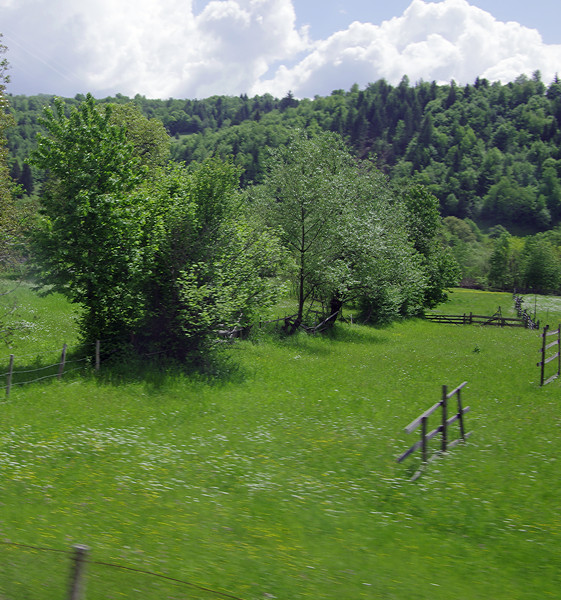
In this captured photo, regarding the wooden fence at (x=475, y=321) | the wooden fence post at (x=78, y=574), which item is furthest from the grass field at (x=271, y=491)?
the wooden fence at (x=475, y=321)

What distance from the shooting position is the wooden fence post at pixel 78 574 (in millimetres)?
4477

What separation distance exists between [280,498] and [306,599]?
372 cm

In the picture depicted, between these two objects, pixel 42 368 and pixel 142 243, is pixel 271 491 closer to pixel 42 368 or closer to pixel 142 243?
pixel 42 368

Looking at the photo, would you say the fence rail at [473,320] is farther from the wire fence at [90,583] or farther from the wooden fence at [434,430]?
the wire fence at [90,583]

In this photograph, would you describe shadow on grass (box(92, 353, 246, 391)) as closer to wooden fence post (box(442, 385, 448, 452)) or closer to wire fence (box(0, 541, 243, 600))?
wooden fence post (box(442, 385, 448, 452))

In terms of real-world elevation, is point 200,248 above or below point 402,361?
above

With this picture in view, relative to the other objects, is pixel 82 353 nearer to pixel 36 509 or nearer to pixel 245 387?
pixel 245 387

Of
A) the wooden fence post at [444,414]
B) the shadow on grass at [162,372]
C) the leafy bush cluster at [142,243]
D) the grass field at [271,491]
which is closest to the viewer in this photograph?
the grass field at [271,491]

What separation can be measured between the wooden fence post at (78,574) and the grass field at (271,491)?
2.28ft

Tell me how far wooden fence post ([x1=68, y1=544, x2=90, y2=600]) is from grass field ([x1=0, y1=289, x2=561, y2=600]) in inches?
27.4

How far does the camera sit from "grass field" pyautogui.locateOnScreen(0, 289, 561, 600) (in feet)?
24.3

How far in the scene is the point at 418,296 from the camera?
58.4 m

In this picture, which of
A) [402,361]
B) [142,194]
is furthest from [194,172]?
[402,361]

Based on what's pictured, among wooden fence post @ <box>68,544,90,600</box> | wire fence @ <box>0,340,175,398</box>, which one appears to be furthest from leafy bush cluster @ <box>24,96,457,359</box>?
wooden fence post @ <box>68,544,90,600</box>
